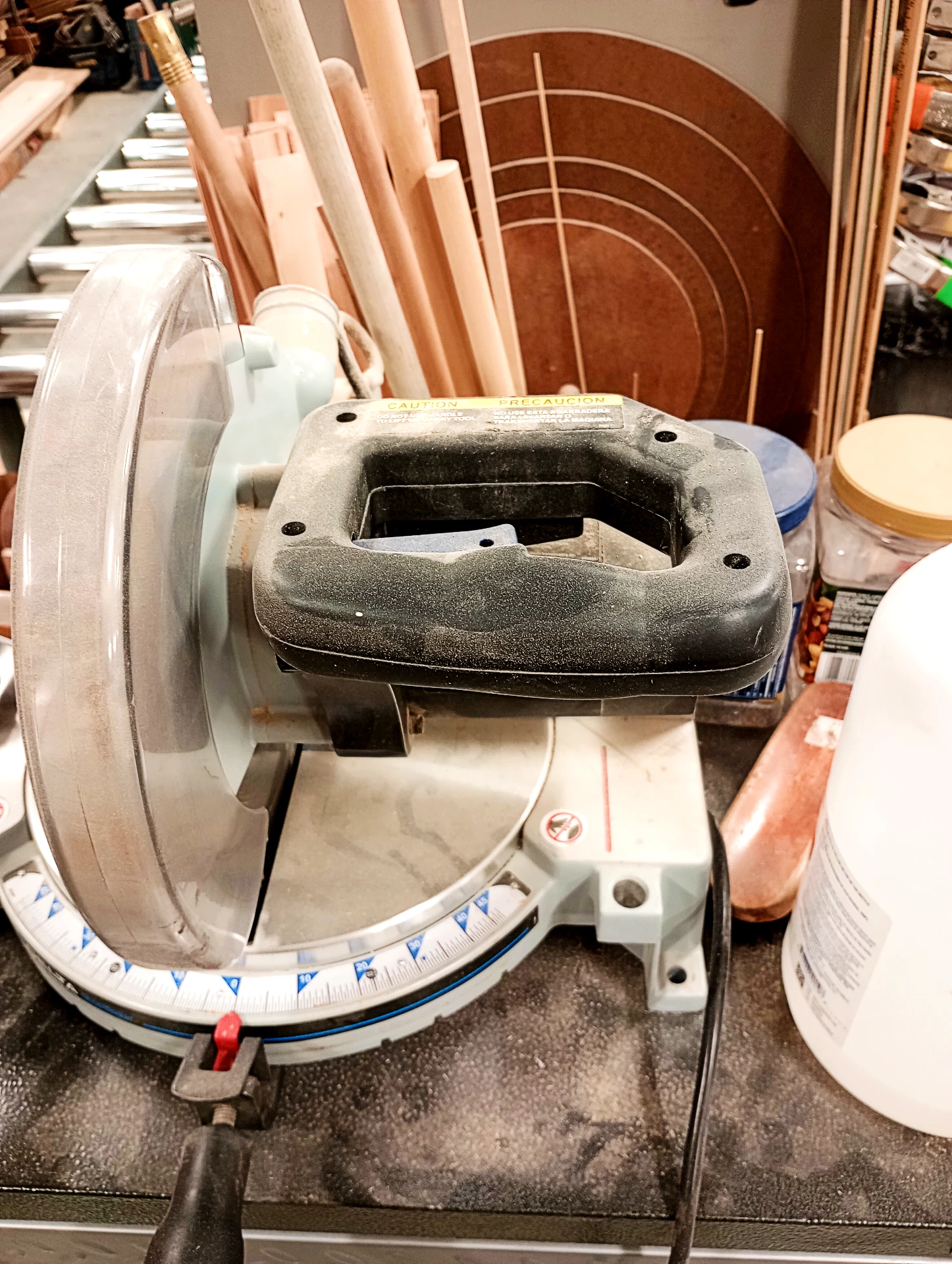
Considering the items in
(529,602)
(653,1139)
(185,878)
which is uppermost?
(529,602)

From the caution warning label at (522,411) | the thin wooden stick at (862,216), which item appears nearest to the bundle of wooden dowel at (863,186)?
the thin wooden stick at (862,216)

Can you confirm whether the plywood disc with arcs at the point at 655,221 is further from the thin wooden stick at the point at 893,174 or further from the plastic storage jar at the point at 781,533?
the plastic storage jar at the point at 781,533

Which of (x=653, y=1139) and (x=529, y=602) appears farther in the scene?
(x=653, y=1139)

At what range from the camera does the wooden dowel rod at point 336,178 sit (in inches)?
21.2

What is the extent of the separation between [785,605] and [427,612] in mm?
148

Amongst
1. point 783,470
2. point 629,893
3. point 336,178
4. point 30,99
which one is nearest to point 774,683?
point 783,470

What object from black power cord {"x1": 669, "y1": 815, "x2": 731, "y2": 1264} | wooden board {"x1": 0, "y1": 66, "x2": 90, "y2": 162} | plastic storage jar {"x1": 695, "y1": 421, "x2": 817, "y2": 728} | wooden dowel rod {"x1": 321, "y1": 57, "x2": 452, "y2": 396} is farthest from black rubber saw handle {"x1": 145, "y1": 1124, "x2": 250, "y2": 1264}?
wooden board {"x1": 0, "y1": 66, "x2": 90, "y2": 162}

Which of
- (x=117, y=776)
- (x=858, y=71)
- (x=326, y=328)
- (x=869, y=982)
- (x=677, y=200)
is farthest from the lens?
(x=677, y=200)

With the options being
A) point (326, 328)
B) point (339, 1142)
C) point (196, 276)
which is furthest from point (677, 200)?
point (339, 1142)

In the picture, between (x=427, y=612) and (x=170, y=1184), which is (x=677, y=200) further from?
(x=170, y=1184)

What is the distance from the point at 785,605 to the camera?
0.37m

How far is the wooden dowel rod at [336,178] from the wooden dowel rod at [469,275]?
2.4 inches

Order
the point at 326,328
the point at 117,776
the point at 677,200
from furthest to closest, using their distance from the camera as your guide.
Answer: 1. the point at 677,200
2. the point at 326,328
3. the point at 117,776

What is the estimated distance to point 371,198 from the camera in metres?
0.75
